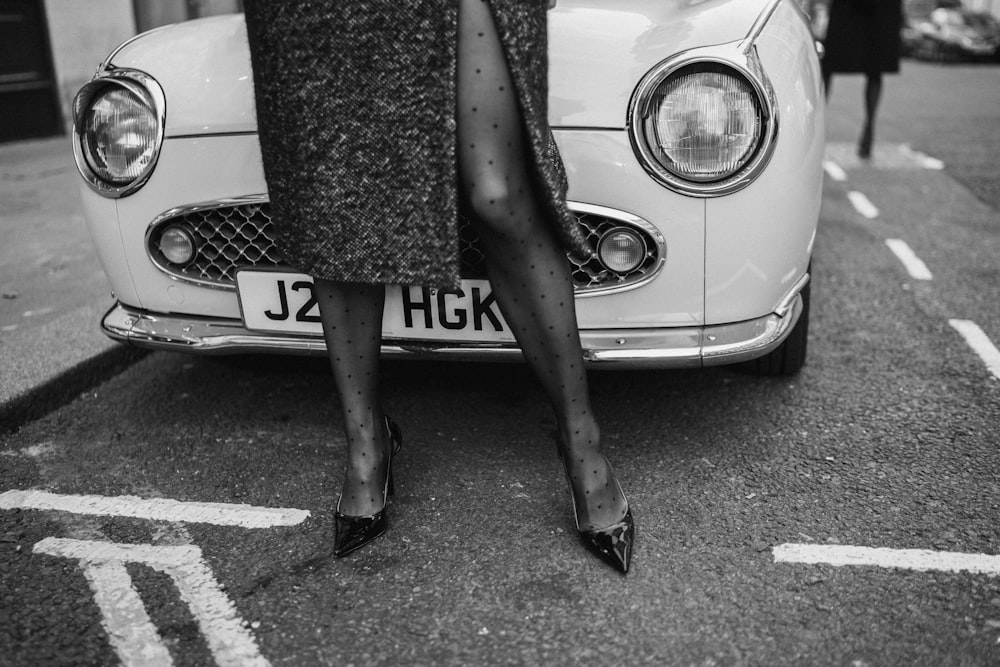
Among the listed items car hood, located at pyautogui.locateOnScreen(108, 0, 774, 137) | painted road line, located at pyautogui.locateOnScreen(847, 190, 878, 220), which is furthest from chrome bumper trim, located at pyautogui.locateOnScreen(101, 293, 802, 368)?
painted road line, located at pyautogui.locateOnScreen(847, 190, 878, 220)

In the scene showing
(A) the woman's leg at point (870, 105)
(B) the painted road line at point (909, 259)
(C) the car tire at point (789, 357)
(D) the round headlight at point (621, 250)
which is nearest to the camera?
(D) the round headlight at point (621, 250)

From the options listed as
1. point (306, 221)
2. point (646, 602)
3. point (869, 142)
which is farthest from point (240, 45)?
point (869, 142)

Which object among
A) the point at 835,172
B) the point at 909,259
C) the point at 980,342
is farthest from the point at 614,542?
the point at 835,172

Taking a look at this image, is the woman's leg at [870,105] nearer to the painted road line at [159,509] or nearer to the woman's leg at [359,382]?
the woman's leg at [359,382]

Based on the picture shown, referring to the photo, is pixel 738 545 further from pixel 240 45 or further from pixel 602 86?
pixel 240 45

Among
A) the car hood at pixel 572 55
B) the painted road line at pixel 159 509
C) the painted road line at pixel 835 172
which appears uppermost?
the car hood at pixel 572 55

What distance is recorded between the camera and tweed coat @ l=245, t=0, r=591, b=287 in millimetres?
1638

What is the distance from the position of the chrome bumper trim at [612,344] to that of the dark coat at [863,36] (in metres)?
5.24

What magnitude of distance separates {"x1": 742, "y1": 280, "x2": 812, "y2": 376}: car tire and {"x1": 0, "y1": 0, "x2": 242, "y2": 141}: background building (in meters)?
6.57

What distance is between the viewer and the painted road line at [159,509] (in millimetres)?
2137

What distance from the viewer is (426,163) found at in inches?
66.7

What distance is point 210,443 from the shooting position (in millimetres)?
2545

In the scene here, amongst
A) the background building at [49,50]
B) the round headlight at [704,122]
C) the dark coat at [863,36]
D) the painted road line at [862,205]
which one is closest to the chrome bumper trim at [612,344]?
the round headlight at [704,122]

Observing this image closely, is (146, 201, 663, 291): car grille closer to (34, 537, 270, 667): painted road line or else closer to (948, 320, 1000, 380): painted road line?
(34, 537, 270, 667): painted road line
